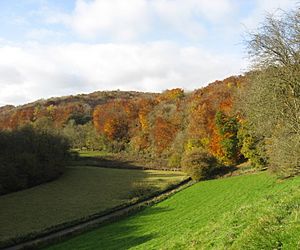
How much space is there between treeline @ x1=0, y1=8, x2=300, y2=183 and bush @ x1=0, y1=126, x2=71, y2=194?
4.83m

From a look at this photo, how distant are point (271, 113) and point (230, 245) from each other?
1506cm

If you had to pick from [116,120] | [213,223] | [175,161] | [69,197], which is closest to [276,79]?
[213,223]

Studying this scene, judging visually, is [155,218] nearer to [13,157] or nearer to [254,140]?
[254,140]

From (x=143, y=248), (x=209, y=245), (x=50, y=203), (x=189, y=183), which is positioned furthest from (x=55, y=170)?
(x=209, y=245)

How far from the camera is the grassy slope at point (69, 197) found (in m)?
36.0

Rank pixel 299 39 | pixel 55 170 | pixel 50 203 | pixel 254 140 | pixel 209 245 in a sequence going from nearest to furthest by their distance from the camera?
pixel 209 245 < pixel 299 39 < pixel 50 203 < pixel 254 140 < pixel 55 170

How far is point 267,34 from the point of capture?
2209 cm

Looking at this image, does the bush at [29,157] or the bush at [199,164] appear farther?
the bush at [199,164]

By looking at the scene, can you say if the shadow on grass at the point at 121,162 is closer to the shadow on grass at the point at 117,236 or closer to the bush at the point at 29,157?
the bush at the point at 29,157

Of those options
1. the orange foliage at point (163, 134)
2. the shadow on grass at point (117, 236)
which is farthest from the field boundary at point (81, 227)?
the orange foliage at point (163, 134)

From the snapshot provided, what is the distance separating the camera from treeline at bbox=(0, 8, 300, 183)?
858 inches

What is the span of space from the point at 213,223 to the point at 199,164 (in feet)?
132

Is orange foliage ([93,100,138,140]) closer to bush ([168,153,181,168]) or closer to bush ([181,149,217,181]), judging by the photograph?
bush ([168,153,181,168])

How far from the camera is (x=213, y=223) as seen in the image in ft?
51.2
